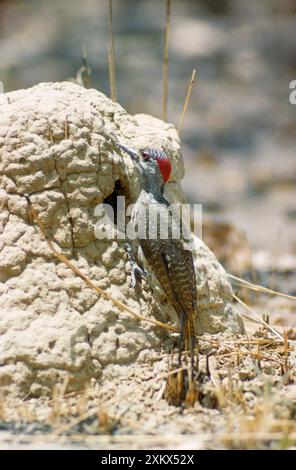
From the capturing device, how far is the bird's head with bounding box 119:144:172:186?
220 inches

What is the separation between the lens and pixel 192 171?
531 inches

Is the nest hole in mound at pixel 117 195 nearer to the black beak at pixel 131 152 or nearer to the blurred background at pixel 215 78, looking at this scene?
the black beak at pixel 131 152

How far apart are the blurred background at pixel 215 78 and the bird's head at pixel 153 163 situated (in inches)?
148

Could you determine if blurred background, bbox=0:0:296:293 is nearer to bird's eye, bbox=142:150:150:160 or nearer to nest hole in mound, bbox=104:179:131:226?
nest hole in mound, bbox=104:179:131:226

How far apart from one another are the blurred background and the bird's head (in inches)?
148

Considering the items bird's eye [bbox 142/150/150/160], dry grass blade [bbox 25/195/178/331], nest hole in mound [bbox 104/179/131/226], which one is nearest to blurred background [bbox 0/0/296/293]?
nest hole in mound [bbox 104/179/131/226]

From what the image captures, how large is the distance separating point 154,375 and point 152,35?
1389 centimetres

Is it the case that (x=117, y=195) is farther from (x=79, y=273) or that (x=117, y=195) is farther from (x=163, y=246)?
(x=79, y=273)

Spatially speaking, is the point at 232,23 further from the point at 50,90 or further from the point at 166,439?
the point at 166,439

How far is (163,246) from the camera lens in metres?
5.45

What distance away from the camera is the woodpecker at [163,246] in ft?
17.4

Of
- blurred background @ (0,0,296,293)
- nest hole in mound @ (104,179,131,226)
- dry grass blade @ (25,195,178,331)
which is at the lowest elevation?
dry grass blade @ (25,195,178,331)

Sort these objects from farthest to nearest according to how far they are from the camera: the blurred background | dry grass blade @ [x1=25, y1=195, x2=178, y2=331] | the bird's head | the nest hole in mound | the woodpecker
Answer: the blurred background, the nest hole in mound, the bird's head, the woodpecker, dry grass blade @ [x1=25, y1=195, x2=178, y2=331]

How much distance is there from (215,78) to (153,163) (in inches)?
449
